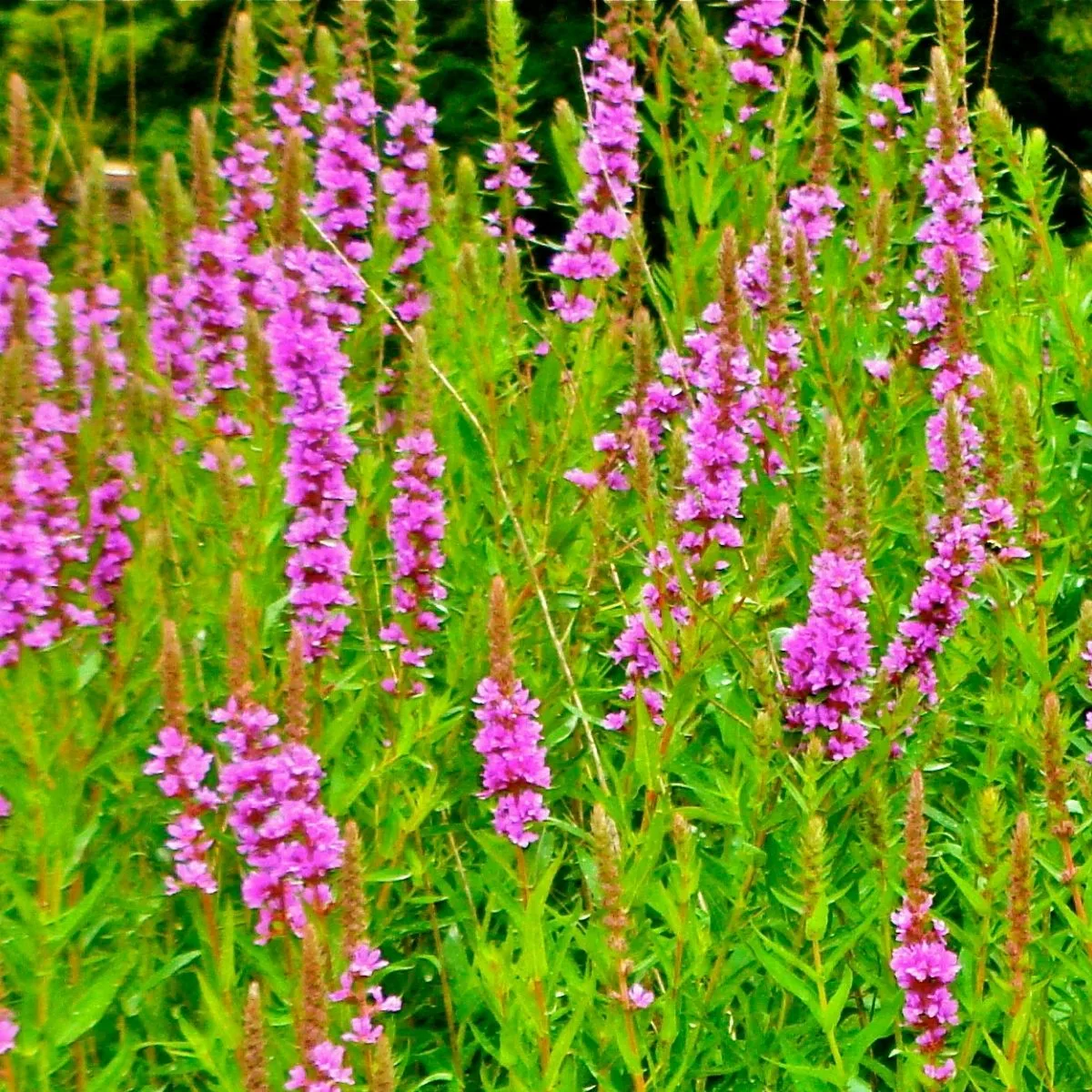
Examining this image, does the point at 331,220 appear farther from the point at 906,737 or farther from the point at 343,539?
the point at 906,737

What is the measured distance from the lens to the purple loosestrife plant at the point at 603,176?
4.30 metres

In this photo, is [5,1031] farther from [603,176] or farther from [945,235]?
[603,176]

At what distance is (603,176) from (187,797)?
2209 millimetres

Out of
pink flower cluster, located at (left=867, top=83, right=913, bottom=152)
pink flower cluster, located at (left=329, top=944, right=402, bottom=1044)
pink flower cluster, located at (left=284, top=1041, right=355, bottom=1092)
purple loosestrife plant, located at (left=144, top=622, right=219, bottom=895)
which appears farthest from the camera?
pink flower cluster, located at (left=867, top=83, right=913, bottom=152)

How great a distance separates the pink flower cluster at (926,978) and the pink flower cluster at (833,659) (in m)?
0.41

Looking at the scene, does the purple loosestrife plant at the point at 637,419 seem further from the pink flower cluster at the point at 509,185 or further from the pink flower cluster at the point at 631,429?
the pink flower cluster at the point at 509,185

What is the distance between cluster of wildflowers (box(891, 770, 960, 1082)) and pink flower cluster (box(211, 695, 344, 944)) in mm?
760

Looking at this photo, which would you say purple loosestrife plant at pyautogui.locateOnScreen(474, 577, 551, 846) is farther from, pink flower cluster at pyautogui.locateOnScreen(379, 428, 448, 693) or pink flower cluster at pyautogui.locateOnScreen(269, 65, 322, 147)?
pink flower cluster at pyautogui.locateOnScreen(269, 65, 322, 147)

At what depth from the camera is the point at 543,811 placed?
2.48m

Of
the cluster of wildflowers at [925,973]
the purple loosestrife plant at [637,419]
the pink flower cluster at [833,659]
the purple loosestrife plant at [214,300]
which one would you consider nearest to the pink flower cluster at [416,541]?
the purple loosestrife plant at [637,419]

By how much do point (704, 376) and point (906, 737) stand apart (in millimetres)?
714

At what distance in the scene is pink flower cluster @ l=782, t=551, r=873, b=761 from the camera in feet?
8.61

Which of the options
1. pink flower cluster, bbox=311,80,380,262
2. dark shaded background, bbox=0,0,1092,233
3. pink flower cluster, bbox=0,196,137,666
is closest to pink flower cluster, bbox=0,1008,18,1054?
pink flower cluster, bbox=0,196,137,666

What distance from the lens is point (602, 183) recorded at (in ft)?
14.3
